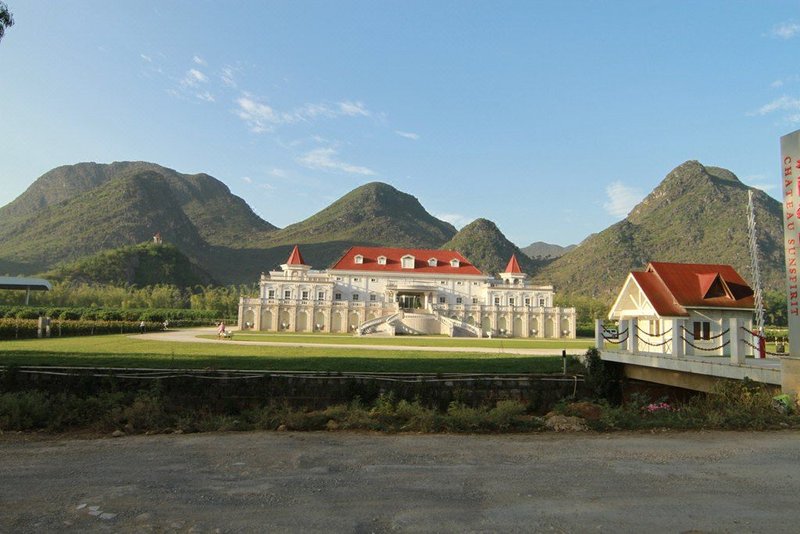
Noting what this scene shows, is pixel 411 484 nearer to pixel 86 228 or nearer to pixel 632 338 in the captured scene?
pixel 632 338

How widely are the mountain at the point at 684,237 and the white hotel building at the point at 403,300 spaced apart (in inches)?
2284

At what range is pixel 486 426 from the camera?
10234 mm

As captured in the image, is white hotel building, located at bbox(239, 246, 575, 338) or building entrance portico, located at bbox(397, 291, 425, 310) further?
building entrance portico, located at bbox(397, 291, 425, 310)

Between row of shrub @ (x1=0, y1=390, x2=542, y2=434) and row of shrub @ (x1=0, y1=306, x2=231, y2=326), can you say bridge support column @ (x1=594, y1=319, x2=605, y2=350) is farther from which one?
row of shrub @ (x1=0, y1=306, x2=231, y2=326)

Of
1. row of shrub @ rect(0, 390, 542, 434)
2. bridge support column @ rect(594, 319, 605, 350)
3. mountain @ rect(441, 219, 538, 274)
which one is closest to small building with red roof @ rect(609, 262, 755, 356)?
bridge support column @ rect(594, 319, 605, 350)

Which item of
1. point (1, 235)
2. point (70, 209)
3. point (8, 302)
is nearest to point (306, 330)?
point (8, 302)

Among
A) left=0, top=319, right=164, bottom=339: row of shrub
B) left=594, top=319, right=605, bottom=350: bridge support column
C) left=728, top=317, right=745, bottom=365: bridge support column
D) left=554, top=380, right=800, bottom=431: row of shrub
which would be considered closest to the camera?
left=554, top=380, right=800, bottom=431: row of shrub

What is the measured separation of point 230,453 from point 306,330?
189 ft

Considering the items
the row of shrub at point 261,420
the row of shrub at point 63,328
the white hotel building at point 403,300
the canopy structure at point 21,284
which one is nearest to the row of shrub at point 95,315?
the canopy structure at point 21,284

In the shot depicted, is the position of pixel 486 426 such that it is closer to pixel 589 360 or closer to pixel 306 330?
pixel 589 360

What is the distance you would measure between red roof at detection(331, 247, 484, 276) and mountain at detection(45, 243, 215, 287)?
236 feet

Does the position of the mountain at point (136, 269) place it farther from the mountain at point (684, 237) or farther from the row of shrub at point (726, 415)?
the row of shrub at point (726, 415)

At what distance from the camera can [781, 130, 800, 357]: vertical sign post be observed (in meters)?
11.6

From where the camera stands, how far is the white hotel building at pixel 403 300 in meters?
63.7
